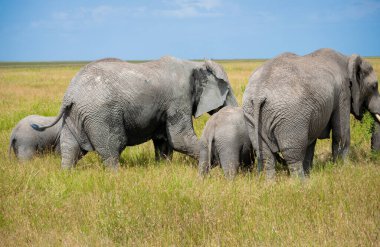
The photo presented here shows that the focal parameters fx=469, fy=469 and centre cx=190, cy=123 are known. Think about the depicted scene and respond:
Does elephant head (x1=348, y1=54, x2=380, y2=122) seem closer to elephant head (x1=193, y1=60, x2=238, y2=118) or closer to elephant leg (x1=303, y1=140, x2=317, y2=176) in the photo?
elephant leg (x1=303, y1=140, x2=317, y2=176)

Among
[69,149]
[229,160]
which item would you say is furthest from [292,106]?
[69,149]

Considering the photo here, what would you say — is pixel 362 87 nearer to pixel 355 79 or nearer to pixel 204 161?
pixel 355 79

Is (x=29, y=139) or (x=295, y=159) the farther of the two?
(x=29, y=139)

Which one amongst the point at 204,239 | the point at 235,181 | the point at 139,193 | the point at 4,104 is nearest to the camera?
the point at 204,239

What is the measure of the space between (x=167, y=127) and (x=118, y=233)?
3.36 m

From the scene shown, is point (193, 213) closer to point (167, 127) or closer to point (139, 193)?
point (139, 193)

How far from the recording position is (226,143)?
20.8 feet

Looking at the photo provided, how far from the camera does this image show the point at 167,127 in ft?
24.7

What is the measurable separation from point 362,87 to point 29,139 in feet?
18.5

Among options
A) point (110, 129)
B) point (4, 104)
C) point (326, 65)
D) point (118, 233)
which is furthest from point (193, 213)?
point (4, 104)

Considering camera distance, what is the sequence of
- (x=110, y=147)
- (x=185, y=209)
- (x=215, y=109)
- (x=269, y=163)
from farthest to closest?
(x=215, y=109)
(x=110, y=147)
(x=269, y=163)
(x=185, y=209)

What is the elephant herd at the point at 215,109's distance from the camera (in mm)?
5949

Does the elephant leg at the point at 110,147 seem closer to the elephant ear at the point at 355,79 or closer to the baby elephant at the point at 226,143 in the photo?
the baby elephant at the point at 226,143

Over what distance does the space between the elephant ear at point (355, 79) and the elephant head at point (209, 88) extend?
204cm
